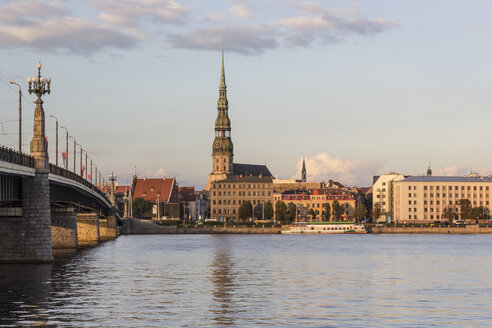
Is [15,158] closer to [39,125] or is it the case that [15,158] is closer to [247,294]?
[39,125]

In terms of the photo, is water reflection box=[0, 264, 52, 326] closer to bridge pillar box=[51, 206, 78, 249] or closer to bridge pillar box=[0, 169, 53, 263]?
bridge pillar box=[0, 169, 53, 263]

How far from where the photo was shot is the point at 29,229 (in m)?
67.4

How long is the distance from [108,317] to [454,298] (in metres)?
19.9

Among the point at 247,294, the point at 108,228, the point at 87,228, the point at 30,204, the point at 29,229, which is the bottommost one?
the point at 247,294

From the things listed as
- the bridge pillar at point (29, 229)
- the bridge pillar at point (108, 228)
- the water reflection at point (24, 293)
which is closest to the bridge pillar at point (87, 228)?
the bridge pillar at point (108, 228)

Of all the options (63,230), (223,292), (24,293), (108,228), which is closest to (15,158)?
(24,293)

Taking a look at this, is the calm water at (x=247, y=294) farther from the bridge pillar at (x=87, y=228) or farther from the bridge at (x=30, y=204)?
the bridge pillar at (x=87, y=228)

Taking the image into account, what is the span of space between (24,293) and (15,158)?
14.8 metres

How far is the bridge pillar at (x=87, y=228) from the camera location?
136500mm

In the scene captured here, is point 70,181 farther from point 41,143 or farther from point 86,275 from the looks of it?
point 86,275

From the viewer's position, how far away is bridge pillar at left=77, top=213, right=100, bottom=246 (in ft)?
448

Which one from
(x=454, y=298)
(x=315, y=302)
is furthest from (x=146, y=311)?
(x=454, y=298)

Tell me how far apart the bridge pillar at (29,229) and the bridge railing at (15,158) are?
66.7 inches

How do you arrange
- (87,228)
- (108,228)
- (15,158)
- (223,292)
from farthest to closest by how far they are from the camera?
(108,228) < (87,228) < (15,158) < (223,292)
